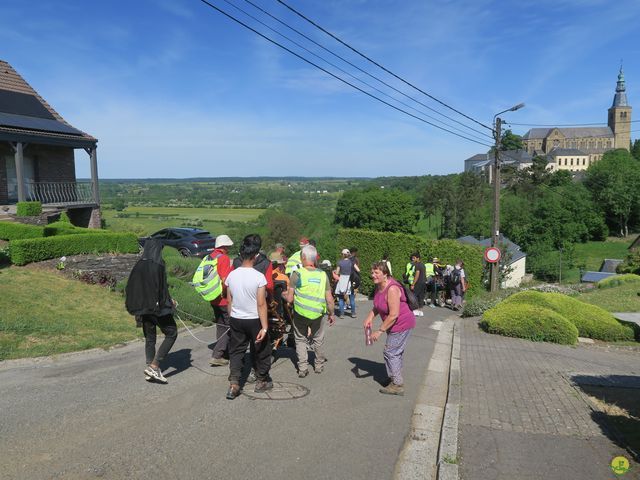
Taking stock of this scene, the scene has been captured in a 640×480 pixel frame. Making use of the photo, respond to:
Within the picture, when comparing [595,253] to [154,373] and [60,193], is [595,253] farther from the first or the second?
[154,373]

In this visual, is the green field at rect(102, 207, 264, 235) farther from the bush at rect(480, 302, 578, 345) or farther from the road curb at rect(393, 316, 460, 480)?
the road curb at rect(393, 316, 460, 480)

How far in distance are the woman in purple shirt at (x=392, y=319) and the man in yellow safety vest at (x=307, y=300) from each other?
2.28 ft

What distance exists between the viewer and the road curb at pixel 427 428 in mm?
4492

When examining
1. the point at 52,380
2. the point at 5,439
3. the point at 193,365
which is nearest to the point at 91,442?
the point at 5,439

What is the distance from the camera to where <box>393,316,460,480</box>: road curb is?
449cm

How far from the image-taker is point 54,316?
863 cm

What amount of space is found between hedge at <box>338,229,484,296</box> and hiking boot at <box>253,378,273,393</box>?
12.8 meters

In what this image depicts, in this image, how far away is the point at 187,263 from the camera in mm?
14688

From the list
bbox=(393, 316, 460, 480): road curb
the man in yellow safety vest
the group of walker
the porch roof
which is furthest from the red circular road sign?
the porch roof

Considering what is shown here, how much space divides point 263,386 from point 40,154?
64.6 ft

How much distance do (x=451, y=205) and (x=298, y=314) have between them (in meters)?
78.7

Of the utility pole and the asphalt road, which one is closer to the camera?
the asphalt road

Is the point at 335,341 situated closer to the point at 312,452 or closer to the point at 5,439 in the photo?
the point at 312,452

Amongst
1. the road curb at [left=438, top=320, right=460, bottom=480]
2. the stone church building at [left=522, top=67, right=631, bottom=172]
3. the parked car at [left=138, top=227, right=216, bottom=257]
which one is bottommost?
the road curb at [left=438, top=320, right=460, bottom=480]
